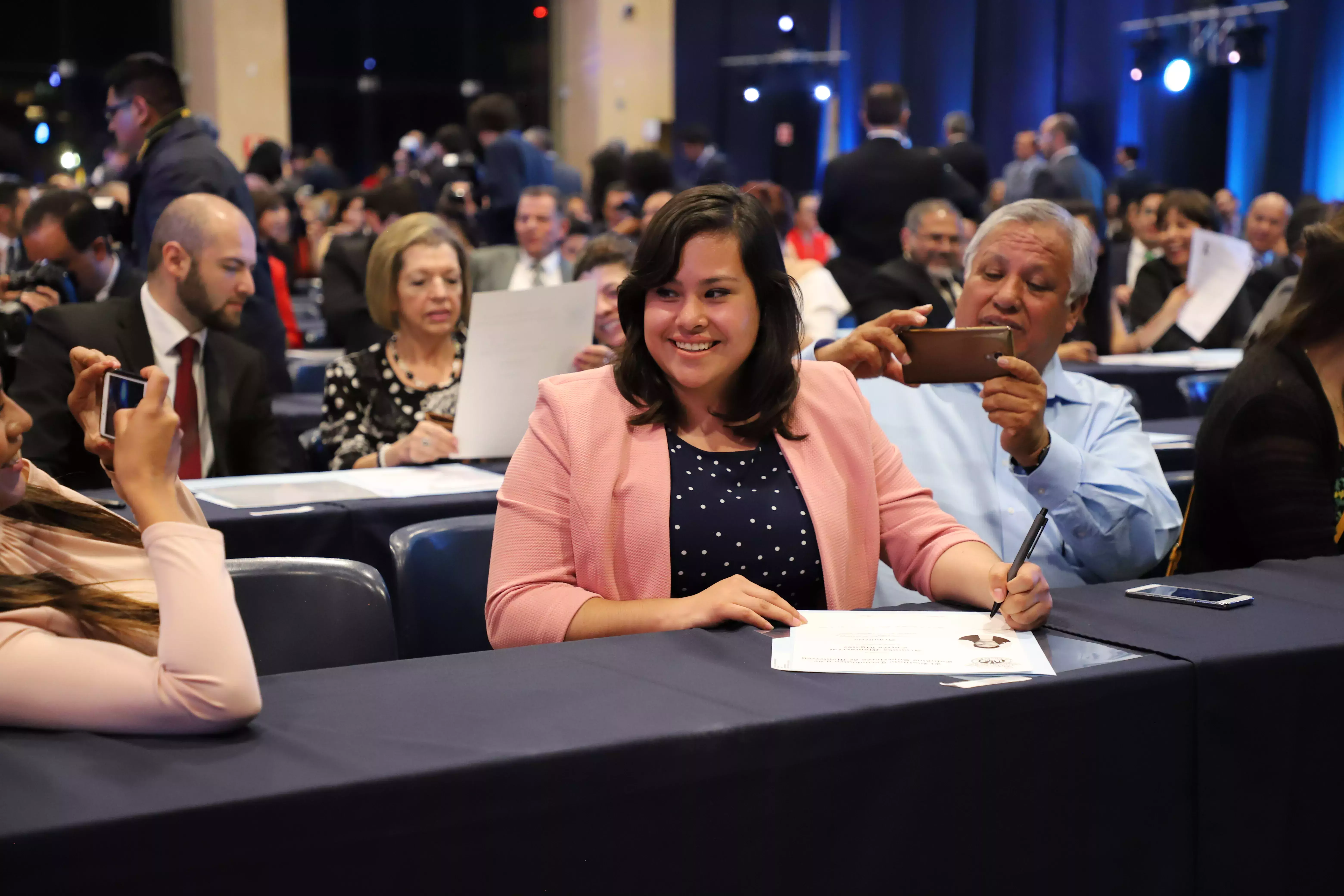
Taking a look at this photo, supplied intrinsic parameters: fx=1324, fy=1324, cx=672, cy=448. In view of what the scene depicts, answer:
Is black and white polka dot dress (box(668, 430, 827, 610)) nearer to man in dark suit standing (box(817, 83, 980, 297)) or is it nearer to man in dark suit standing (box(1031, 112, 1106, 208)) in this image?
man in dark suit standing (box(817, 83, 980, 297))

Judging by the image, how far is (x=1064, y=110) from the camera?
47.2 feet

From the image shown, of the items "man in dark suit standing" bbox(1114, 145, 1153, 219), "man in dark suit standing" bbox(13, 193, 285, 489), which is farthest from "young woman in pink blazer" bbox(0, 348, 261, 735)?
"man in dark suit standing" bbox(1114, 145, 1153, 219)

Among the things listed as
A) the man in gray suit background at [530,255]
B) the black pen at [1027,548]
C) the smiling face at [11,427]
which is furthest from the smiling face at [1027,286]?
the man in gray suit background at [530,255]

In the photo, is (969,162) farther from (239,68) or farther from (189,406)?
(239,68)

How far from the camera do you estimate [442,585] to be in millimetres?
2240

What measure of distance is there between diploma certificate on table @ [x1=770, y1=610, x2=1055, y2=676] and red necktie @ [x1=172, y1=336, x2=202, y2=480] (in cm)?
208

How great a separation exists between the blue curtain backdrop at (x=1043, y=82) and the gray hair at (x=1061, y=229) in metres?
10.7

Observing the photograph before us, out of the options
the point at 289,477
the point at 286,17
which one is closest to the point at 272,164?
the point at 289,477

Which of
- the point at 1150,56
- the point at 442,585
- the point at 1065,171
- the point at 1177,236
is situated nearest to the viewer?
the point at 442,585

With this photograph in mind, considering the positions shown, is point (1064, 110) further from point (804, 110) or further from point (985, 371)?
point (985, 371)

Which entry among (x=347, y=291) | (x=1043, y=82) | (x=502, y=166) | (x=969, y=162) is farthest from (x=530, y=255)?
(x=1043, y=82)

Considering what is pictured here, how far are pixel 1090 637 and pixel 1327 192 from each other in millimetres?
11892

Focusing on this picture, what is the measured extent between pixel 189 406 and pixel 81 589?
2036 millimetres

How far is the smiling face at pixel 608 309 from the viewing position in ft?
12.5
